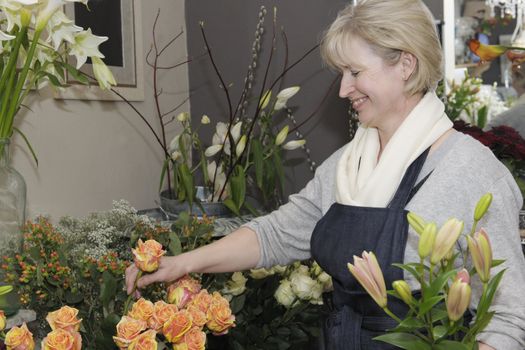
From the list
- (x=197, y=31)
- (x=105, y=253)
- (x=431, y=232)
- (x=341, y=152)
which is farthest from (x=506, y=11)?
(x=431, y=232)

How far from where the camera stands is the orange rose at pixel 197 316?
0.94 m

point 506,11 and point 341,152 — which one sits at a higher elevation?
point 506,11

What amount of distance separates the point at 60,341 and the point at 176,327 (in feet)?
0.48

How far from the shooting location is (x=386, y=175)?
129cm

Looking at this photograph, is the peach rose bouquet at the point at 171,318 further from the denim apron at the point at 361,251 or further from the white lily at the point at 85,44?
the white lily at the point at 85,44

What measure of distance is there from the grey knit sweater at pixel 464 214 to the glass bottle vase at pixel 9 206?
476mm

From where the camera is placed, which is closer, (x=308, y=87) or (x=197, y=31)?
(x=308, y=87)

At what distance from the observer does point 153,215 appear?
6.52 feet

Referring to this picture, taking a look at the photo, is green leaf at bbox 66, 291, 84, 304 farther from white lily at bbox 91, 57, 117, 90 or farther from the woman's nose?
the woman's nose

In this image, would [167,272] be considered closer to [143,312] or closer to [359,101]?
[143,312]

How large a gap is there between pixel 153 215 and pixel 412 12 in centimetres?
101

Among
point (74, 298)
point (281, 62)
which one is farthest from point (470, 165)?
point (281, 62)

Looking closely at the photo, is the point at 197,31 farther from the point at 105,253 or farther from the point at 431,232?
the point at 431,232

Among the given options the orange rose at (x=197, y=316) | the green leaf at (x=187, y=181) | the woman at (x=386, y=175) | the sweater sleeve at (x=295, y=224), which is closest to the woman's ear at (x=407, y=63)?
the woman at (x=386, y=175)
